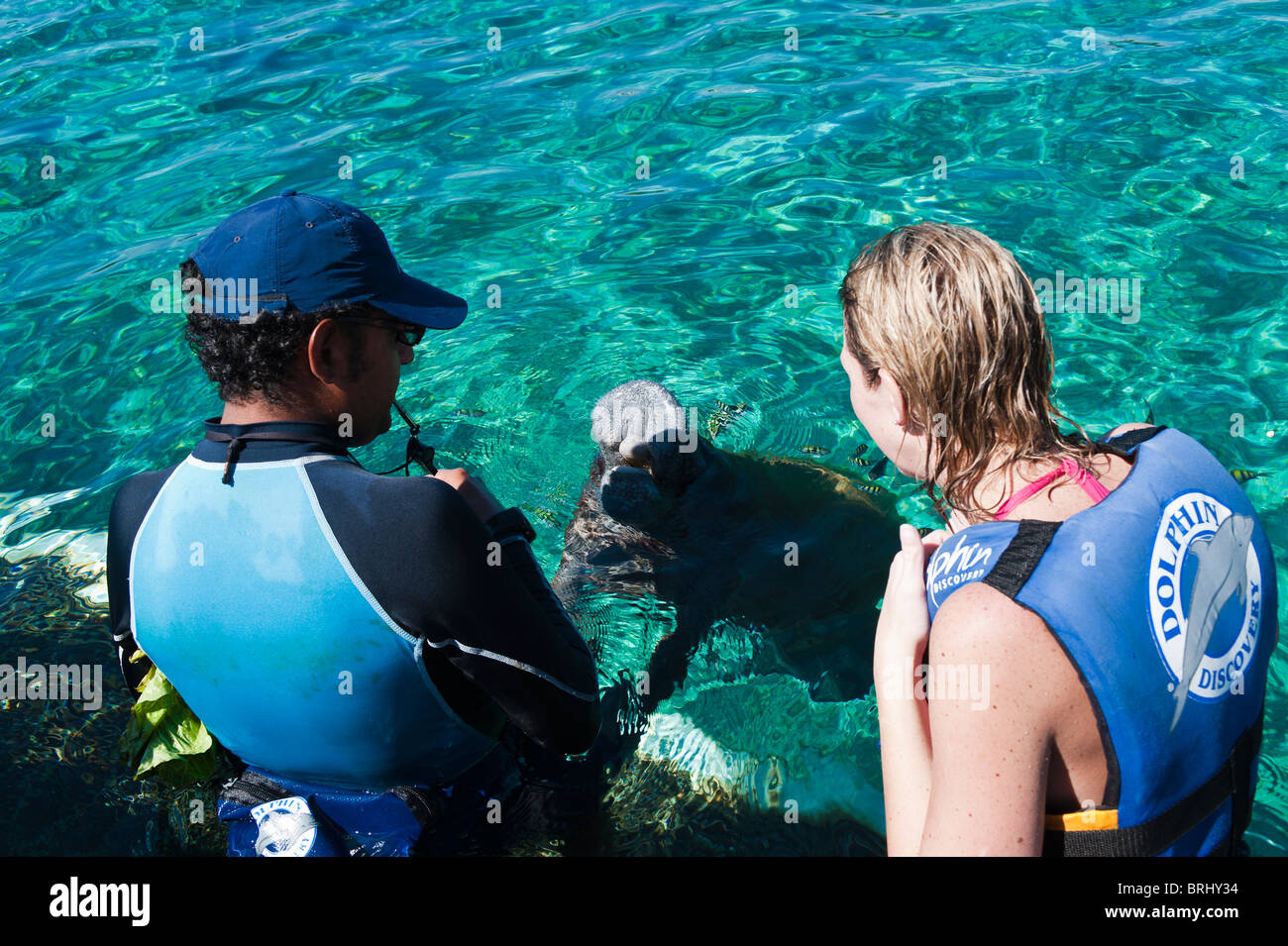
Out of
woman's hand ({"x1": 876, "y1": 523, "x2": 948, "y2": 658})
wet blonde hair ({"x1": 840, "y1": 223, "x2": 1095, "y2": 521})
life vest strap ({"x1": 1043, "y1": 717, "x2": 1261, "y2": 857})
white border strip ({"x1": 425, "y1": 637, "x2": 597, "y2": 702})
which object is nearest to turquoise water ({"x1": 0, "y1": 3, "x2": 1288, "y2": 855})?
white border strip ({"x1": 425, "y1": 637, "x2": 597, "y2": 702})

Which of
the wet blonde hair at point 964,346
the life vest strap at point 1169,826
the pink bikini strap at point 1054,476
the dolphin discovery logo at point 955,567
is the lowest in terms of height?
the life vest strap at point 1169,826

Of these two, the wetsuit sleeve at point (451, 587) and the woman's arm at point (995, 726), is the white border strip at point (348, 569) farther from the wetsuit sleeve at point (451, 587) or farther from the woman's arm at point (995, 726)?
the woman's arm at point (995, 726)

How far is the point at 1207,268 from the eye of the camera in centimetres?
605

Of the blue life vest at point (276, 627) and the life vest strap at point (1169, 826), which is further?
the blue life vest at point (276, 627)

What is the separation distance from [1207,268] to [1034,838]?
16.8ft

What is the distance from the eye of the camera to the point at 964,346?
7.91 ft

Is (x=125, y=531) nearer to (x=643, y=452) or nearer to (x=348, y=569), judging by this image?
(x=348, y=569)

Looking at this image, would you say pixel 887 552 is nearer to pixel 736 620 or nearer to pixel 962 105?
pixel 736 620

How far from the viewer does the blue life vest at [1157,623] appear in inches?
80.9

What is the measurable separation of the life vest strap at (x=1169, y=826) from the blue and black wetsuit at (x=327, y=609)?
1292 millimetres
